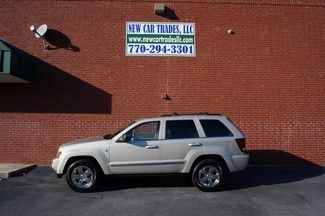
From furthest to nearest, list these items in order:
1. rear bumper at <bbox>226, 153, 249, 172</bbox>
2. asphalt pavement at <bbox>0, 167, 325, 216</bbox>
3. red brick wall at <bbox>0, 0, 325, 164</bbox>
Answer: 1. red brick wall at <bbox>0, 0, 325, 164</bbox>
2. rear bumper at <bbox>226, 153, 249, 172</bbox>
3. asphalt pavement at <bbox>0, 167, 325, 216</bbox>

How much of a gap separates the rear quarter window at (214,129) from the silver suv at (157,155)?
0.03 meters

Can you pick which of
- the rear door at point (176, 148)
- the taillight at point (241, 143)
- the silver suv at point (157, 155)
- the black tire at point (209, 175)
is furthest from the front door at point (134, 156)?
the taillight at point (241, 143)

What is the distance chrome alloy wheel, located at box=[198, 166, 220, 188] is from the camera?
11.9 metres

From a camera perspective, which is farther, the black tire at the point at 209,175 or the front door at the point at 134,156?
the black tire at the point at 209,175

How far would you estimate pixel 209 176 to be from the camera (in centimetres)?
1192

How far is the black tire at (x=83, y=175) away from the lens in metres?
11.7

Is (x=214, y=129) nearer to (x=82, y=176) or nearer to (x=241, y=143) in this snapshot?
(x=241, y=143)

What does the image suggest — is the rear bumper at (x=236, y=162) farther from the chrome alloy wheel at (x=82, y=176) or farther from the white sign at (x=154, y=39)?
the white sign at (x=154, y=39)

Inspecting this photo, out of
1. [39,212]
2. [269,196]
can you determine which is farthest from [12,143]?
[269,196]

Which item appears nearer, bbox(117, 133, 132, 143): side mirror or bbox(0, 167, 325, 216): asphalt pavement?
bbox(0, 167, 325, 216): asphalt pavement

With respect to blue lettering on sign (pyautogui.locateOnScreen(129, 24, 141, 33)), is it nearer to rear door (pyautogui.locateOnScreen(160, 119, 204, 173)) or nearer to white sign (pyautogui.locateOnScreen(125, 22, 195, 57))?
white sign (pyautogui.locateOnScreen(125, 22, 195, 57))

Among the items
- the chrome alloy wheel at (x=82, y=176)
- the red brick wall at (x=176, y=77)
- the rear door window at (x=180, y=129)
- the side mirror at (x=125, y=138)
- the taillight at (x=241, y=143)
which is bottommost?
the chrome alloy wheel at (x=82, y=176)

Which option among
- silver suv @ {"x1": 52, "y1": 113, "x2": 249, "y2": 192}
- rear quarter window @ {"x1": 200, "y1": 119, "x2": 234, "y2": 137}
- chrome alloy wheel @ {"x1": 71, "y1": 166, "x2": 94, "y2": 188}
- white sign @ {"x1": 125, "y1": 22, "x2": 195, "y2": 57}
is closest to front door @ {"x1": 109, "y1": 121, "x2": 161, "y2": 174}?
silver suv @ {"x1": 52, "y1": 113, "x2": 249, "y2": 192}

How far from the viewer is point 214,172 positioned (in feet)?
39.1
